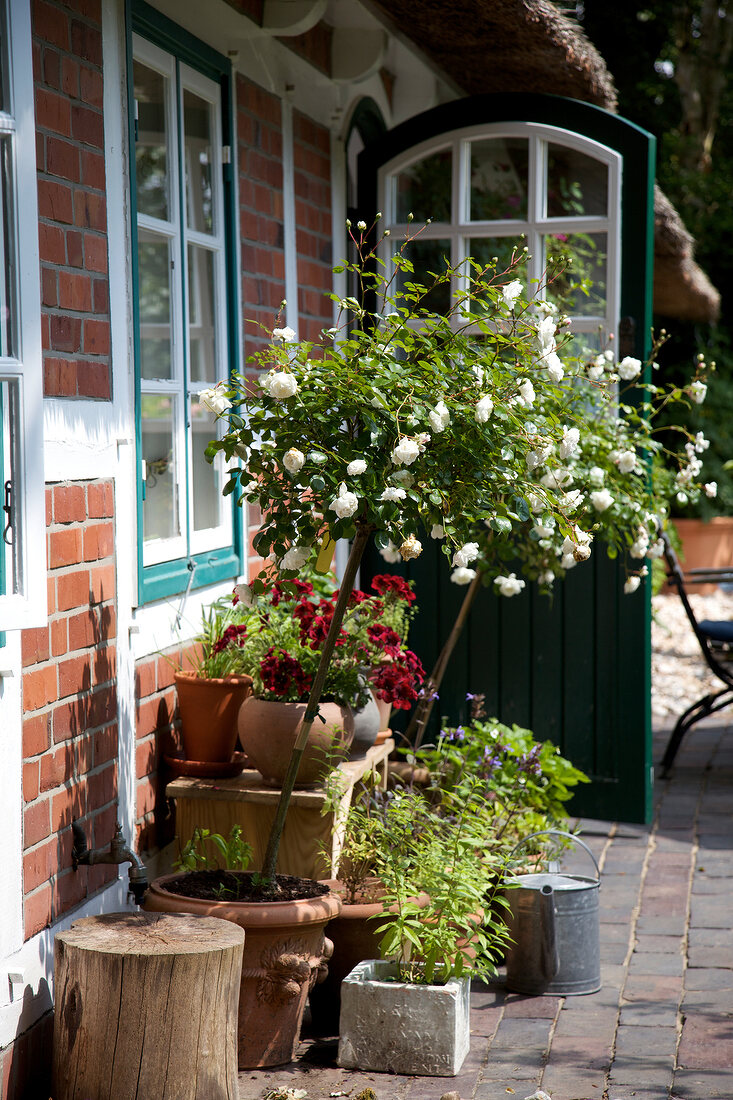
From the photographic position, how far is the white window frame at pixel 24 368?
232 centimetres

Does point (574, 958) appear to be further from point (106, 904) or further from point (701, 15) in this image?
point (701, 15)

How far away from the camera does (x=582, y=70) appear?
4777 mm

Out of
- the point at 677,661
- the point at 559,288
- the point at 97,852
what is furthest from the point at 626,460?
the point at 677,661

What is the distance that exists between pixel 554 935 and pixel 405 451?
1644 mm

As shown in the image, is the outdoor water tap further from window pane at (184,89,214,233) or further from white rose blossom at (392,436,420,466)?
window pane at (184,89,214,233)

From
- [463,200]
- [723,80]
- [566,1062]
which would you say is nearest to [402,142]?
[463,200]

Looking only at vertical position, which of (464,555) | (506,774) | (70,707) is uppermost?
(464,555)

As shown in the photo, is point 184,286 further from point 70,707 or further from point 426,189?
point 426,189

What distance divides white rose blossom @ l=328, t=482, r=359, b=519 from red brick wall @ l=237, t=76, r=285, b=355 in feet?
5.10

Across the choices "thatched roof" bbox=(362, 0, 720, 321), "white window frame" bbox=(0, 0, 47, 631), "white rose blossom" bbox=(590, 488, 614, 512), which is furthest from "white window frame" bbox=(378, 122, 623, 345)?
"white window frame" bbox=(0, 0, 47, 631)

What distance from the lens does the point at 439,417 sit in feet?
8.63

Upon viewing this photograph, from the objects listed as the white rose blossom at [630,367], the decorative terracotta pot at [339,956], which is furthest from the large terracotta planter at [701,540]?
the decorative terracotta pot at [339,956]

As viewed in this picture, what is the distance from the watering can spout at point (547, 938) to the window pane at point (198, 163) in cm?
231

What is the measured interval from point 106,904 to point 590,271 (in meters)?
3.16
